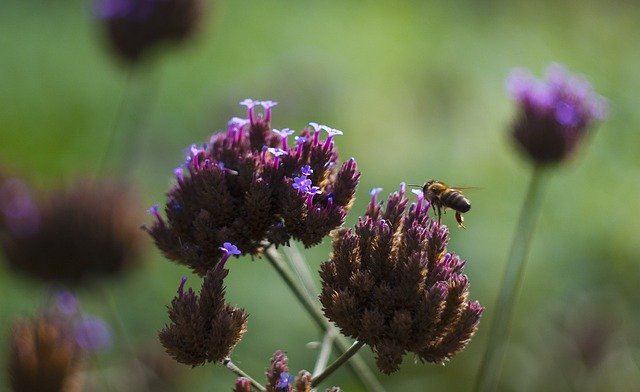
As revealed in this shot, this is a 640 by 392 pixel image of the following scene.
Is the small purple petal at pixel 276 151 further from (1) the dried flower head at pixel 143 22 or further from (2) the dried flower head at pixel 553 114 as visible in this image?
(1) the dried flower head at pixel 143 22

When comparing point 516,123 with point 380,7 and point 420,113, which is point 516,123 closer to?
point 420,113

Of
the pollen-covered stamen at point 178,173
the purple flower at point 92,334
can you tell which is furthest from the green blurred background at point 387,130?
the pollen-covered stamen at point 178,173

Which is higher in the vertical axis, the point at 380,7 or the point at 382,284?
the point at 382,284

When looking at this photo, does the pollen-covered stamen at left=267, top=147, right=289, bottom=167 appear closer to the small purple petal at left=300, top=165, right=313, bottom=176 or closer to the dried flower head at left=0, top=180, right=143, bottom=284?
the small purple petal at left=300, top=165, right=313, bottom=176

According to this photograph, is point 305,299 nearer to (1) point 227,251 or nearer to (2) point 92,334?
(1) point 227,251

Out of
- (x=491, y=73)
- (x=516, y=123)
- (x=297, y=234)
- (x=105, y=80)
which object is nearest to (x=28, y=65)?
(x=105, y=80)

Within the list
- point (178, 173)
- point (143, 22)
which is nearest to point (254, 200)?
point (178, 173)
